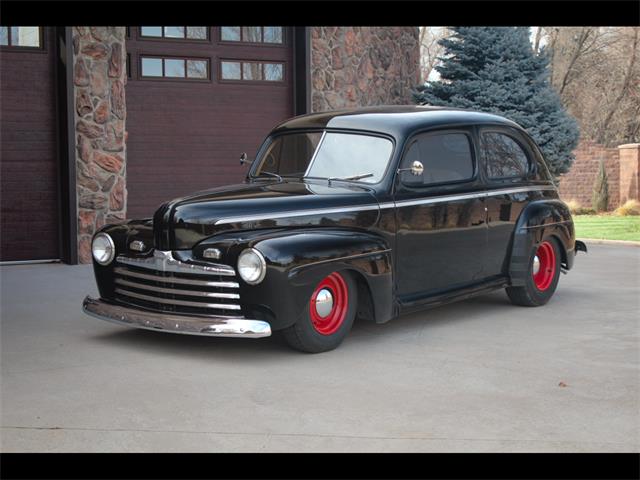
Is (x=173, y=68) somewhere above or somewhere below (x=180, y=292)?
above

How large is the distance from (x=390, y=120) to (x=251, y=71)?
6435mm

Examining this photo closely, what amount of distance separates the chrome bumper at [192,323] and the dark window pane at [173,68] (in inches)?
267

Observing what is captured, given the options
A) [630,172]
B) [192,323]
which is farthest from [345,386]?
[630,172]

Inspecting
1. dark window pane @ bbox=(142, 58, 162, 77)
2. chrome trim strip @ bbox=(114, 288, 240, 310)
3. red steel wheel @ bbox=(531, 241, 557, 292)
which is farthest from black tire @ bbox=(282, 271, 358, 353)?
dark window pane @ bbox=(142, 58, 162, 77)

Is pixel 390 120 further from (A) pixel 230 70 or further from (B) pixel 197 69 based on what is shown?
(A) pixel 230 70

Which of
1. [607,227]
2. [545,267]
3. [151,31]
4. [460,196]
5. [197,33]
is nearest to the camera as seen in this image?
[460,196]

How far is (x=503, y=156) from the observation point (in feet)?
27.4

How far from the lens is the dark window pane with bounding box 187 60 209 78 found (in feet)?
42.9

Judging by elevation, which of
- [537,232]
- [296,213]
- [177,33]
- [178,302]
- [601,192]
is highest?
[177,33]

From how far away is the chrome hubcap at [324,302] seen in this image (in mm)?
6598

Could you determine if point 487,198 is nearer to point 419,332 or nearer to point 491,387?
point 419,332

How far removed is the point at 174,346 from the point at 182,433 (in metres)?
2.20

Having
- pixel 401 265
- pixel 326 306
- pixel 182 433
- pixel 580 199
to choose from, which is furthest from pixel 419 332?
pixel 580 199

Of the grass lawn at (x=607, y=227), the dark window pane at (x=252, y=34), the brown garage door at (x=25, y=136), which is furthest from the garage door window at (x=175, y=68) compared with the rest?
the grass lawn at (x=607, y=227)
